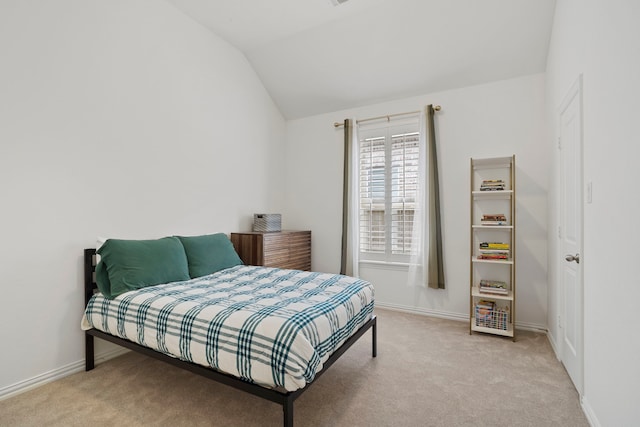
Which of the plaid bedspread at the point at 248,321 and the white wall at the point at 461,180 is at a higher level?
the white wall at the point at 461,180

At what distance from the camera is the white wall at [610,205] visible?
1.30m

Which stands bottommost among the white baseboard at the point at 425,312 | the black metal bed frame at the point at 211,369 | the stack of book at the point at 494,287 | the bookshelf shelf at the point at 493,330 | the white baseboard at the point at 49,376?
the white baseboard at the point at 49,376

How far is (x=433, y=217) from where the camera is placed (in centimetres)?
366

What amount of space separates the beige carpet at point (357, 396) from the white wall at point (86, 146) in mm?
449

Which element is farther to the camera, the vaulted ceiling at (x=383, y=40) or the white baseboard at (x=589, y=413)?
the vaulted ceiling at (x=383, y=40)

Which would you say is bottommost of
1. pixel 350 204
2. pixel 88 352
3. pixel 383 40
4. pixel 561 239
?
pixel 88 352

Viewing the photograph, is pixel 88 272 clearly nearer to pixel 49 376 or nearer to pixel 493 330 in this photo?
pixel 49 376

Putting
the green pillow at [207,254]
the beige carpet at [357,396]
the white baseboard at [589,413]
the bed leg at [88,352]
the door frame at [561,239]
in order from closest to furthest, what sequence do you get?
1. the white baseboard at [589,413]
2. the beige carpet at [357,396]
3. the door frame at [561,239]
4. the bed leg at [88,352]
5. the green pillow at [207,254]

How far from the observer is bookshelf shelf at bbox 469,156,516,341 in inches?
120

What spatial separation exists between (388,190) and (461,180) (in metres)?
0.87

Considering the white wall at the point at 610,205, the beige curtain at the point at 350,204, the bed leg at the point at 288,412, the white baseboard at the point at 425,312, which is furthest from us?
the beige curtain at the point at 350,204

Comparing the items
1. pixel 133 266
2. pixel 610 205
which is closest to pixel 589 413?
pixel 610 205

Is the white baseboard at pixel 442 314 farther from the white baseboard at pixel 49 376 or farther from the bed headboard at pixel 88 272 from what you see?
the bed headboard at pixel 88 272

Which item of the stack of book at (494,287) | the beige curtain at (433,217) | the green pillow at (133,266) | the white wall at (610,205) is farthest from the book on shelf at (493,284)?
the green pillow at (133,266)
